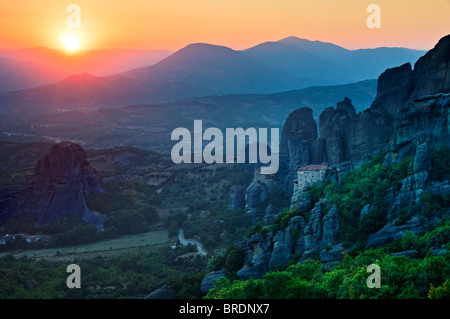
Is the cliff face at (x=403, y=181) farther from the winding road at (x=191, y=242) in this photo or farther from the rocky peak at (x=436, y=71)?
the winding road at (x=191, y=242)

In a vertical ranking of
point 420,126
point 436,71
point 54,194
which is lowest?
point 54,194

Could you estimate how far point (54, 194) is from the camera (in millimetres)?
66500

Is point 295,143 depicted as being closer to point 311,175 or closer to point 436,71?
point 311,175

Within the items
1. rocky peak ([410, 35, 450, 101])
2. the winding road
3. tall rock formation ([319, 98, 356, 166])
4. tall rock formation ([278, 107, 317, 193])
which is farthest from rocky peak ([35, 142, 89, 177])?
rocky peak ([410, 35, 450, 101])

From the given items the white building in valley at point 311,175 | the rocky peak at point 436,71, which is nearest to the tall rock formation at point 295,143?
the white building in valley at point 311,175

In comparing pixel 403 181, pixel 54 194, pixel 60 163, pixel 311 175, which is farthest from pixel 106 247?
pixel 403 181

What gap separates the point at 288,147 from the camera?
220 ft

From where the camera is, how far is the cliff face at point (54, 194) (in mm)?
65438

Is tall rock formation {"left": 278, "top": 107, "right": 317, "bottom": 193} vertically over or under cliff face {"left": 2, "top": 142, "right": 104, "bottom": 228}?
over

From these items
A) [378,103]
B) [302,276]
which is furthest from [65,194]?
[302,276]

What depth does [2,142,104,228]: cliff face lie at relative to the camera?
65438 millimetres

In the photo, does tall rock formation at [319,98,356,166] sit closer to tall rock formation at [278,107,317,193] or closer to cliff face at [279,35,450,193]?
cliff face at [279,35,450,193]

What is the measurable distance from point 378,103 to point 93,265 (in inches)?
1045

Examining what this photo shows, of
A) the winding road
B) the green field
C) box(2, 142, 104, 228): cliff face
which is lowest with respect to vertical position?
the green field
